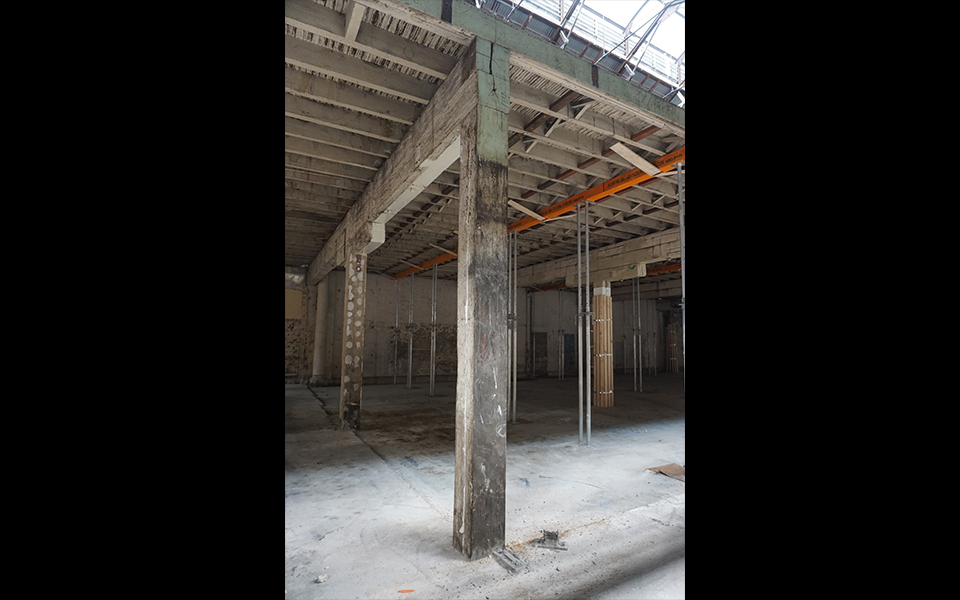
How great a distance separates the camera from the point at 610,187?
7.68 m

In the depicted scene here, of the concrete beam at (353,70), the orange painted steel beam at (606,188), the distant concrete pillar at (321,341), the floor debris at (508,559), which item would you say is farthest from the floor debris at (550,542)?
the distant concrete pillar at (321,341)

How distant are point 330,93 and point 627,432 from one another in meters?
7.70

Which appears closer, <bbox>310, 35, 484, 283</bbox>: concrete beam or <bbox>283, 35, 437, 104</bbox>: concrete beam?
<bbox>310, 35, 484, 283</bbox>: concrete beam

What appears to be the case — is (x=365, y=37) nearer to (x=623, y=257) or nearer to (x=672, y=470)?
(x=672, y=470)

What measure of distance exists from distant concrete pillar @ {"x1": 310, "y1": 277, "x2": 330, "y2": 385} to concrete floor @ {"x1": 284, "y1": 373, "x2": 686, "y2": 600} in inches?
270

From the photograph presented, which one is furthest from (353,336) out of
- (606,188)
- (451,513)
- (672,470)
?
(672,470)

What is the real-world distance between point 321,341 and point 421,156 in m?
12.1

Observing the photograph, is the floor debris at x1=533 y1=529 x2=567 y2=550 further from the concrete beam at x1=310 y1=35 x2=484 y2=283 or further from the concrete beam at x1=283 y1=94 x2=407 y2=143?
the concrete beam at x1=283 y1=94 x2=407 y2=143

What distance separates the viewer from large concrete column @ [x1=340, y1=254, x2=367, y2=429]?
28.6ft

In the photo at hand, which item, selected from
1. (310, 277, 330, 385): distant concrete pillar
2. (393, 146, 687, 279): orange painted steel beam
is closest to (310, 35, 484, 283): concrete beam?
(393, 146, 687, 279): orange painted steel beam
